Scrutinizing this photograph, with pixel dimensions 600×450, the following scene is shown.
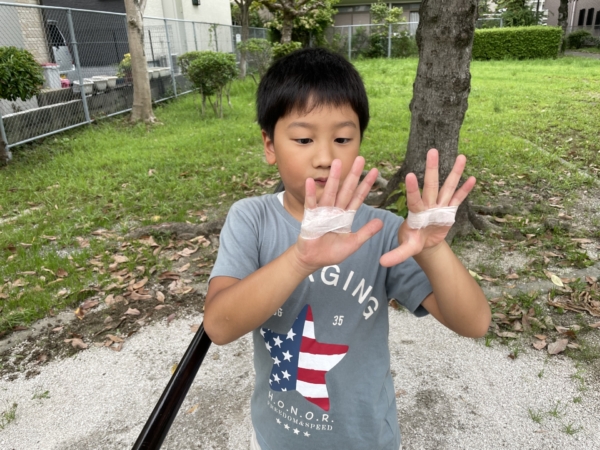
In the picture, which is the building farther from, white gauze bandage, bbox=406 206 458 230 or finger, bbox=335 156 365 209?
finger, bbox=335 156 365 209

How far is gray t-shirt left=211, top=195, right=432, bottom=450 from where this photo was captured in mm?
1146

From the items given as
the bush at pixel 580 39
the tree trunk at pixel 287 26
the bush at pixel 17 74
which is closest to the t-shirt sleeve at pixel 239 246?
the bush at pixel 17 74

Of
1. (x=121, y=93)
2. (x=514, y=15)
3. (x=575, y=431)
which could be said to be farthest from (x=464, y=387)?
(x=514, y=15)

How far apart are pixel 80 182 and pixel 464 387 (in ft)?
16.5

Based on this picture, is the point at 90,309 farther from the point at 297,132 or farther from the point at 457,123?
the point at 457,123

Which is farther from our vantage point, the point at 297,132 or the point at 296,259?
the point at 297,132

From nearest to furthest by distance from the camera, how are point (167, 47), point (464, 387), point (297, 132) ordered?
point (297, 132) → point (464, 387) → point (167, 47)

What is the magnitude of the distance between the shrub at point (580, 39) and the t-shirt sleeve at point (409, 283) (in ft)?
103

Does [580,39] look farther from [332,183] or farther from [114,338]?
[332,183]

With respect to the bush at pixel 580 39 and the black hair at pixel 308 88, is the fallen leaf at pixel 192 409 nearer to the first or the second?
the black hair at pixel 308 88

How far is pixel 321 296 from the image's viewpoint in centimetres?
115

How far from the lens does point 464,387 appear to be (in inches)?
100

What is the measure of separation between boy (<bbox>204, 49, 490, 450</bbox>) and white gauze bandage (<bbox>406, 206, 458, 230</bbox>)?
139 mm

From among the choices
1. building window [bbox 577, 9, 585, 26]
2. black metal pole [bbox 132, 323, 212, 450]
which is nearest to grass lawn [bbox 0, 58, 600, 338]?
black metal pole [bbox 132, 323, 212, 450]
